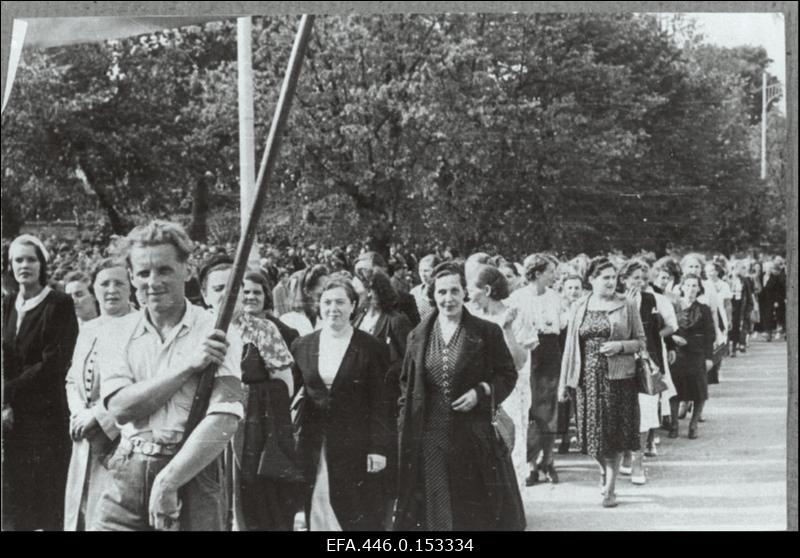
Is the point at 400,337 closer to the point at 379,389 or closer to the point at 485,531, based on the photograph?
the point at 379,389

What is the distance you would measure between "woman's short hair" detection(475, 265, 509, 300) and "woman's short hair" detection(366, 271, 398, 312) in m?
0.40

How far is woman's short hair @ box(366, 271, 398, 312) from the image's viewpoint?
198 inches

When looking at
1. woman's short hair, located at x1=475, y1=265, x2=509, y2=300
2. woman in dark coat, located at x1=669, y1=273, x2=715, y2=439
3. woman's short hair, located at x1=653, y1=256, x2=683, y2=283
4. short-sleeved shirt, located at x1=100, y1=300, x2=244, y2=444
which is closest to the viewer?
short-sleeved shirt, located at x1=100, y1=300, x2=244, y2=444

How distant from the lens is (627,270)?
5211 millimetres

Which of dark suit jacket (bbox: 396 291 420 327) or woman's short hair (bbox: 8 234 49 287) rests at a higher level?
woman's short hair (bbox: 8 234 49 287)

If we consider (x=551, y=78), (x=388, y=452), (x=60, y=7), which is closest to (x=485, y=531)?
(x=388, y=452)

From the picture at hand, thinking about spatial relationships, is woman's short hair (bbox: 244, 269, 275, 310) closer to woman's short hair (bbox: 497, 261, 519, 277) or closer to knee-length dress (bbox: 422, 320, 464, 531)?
knee-length dress (bbox: 422, 320, 464, 531)

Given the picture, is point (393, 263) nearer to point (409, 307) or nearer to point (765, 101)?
point (409, 307)

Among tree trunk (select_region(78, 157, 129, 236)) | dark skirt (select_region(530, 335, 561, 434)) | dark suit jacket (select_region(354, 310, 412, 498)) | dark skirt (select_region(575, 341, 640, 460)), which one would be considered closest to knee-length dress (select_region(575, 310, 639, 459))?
dark skirt (select_region(575, 341, 640, 460))

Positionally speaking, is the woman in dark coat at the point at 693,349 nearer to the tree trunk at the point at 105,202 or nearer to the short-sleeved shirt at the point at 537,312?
the short-sleeved shirt at the point at 537,312

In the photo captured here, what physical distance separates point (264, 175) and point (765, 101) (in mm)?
2352

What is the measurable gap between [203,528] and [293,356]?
2.79 feet

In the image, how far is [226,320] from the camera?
4.84 metres

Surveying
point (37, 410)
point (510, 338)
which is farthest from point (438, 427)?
point (37, 410)
